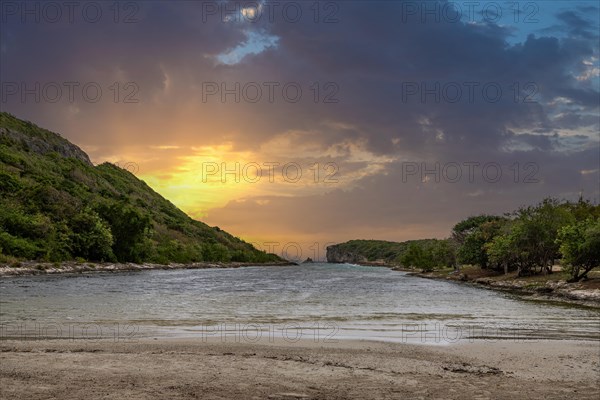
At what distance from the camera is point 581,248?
2395 inches

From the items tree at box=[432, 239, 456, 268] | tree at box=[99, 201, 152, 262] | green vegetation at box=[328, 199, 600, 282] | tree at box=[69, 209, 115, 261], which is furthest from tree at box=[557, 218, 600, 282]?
tree at box=[99, 201, 152, 262]

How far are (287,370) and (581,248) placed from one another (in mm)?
56199

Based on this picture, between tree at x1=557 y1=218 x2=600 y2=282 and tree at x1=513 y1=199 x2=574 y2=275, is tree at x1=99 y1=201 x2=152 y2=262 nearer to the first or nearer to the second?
tree at x1=513 y1=199 x2=574 y2=275

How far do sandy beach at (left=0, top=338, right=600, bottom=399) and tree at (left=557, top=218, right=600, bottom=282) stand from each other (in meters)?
43.9

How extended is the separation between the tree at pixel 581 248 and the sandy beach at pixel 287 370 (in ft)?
144

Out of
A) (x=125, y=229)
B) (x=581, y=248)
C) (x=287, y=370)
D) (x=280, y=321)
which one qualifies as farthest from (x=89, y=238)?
(x=287, y=370)

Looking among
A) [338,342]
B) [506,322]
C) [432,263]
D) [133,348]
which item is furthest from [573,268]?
[432,263]

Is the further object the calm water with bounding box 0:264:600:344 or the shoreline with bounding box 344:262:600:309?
the shoreline with bounding box 344:262:600:309

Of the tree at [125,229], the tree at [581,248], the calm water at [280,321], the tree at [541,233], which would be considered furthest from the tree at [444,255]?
the calm water at [280,321]

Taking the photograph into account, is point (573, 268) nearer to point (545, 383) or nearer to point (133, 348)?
point (545, 383)

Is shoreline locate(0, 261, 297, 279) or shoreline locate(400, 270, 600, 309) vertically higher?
shoreline locate(0, 261, 297, 279)

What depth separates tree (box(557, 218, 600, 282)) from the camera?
198ft

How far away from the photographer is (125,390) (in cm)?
1242

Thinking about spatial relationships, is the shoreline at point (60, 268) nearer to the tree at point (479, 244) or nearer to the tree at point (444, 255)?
the tree at point (479, 244)
